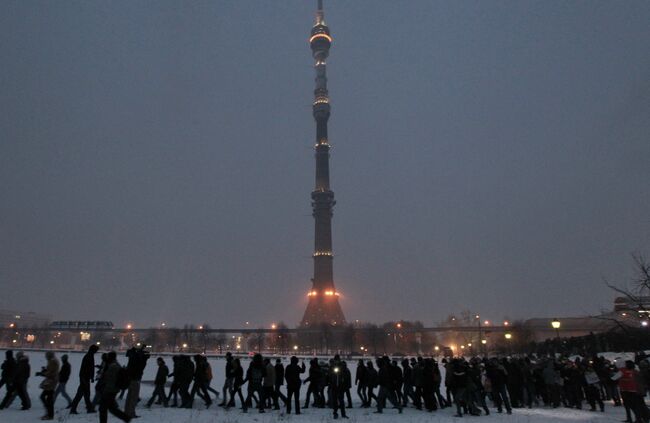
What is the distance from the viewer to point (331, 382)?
1561 cm

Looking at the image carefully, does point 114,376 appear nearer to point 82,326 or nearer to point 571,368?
point 571,368

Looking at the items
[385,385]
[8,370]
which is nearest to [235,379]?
[385,385]

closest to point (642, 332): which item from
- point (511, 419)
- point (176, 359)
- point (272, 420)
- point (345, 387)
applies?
point (511, 419)

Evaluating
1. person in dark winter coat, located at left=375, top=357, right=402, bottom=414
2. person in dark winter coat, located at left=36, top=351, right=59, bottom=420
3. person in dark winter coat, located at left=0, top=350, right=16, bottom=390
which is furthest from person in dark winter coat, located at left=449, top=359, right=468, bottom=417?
person in dark winter coat, located at left=0, top=350, right=16, bottom=390

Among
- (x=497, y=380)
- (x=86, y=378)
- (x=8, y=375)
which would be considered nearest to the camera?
(x=86, y=378)

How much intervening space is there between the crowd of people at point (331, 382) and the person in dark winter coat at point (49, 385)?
0.02 m

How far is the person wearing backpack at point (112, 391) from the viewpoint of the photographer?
1109cm

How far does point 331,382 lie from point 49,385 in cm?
819

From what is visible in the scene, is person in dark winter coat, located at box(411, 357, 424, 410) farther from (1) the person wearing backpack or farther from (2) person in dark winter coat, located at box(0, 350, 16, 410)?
(2) person in dark winter coat, located at box(0, 350, 16, 410)

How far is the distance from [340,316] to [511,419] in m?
174

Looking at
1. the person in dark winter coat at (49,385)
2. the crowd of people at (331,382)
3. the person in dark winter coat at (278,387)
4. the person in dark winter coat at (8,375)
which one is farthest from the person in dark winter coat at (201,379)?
the person in dark winter coat at (8,375)

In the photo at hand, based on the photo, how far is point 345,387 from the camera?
15797mm

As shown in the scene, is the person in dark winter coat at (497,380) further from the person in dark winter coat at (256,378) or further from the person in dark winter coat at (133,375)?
the person in dark winter coat at (133,375)

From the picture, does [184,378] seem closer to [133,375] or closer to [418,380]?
[133,375]
